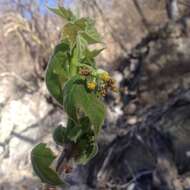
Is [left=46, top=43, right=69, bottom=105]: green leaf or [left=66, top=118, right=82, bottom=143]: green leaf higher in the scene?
[left=46, top=43, right=69, bottom=105]: green leaf

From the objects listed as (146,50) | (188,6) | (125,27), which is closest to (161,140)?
(146,50)

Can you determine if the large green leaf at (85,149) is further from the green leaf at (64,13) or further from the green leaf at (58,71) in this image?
the green leaf at (64,13)

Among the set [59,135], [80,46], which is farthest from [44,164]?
[80,46]

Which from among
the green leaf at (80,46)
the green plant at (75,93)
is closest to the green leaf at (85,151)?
the green plant at (75,93)

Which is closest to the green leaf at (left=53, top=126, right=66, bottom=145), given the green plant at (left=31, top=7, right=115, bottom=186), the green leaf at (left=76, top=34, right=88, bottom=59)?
the green plant at (left=31, top=7, right=115, bottom=186)

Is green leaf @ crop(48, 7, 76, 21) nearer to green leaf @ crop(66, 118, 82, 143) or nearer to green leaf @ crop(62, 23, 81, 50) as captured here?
green leaf @ crop(62, 23, 81, 50)

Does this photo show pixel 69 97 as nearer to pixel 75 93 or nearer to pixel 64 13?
pixel 75 93

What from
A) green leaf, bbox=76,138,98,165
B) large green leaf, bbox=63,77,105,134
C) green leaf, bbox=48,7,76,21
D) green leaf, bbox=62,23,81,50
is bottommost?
green leaf, bbox=76,138,98,165
